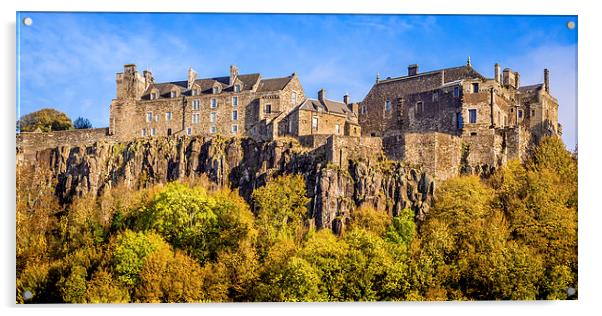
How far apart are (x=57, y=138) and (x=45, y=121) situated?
58.2 inches

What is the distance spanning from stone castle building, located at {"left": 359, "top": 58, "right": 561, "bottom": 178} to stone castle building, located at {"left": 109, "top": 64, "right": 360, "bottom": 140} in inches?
40.3

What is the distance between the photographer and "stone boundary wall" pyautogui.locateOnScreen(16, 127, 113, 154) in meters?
15.0

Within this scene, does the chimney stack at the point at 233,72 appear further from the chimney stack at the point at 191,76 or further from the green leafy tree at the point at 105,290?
the green leafy tree at the point at 105,290

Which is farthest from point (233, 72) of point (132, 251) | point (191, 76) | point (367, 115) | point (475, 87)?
point (475, 87)

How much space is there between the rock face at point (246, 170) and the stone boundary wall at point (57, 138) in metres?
0.16

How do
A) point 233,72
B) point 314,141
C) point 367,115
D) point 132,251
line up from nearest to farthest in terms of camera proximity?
point 132,251 → point 233,72 → point 314,141 → point 367,115

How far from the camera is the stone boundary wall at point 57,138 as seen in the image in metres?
15.0

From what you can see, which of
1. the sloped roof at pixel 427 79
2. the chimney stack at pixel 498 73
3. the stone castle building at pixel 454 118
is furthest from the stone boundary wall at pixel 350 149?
the chimney stack at pixel 498 73

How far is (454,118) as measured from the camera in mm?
20641

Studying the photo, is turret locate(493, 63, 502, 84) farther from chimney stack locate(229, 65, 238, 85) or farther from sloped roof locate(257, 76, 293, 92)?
chimney stack locate(229, 65, 238, 85)

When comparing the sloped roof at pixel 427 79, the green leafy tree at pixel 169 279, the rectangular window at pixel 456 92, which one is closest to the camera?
the green leafy tree at pixel 169 279

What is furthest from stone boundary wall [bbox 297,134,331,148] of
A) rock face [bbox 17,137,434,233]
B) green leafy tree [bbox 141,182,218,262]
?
green leafy tree [bbox 141,182,218,262]

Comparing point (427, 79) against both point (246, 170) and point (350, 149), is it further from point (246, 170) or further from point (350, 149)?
point (246, 170)
